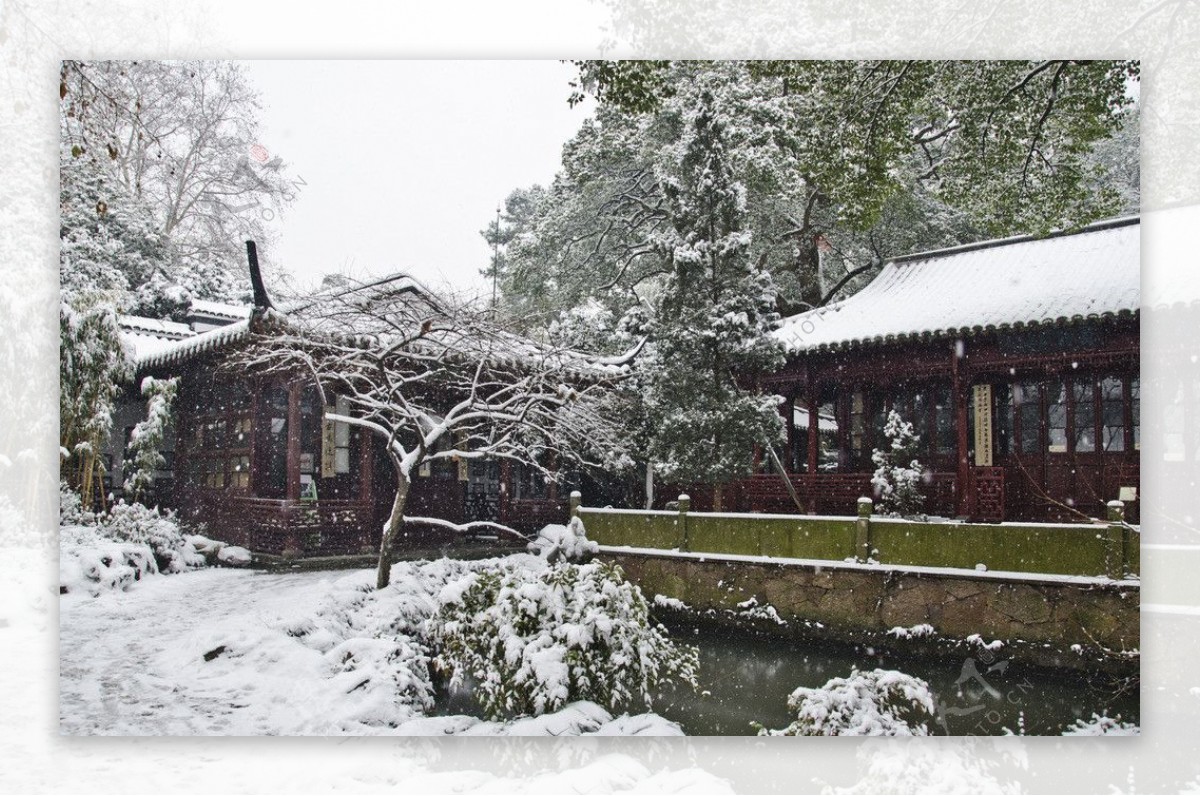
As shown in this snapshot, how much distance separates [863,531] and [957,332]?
127 centimetres

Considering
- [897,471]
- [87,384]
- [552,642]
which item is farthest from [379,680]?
[897,471]

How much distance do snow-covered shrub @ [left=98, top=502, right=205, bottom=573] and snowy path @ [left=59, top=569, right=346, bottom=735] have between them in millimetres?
118

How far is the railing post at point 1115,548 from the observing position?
374 centimetres

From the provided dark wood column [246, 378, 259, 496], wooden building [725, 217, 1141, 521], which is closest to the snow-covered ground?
dark wood column [246, 378, 259, 496]

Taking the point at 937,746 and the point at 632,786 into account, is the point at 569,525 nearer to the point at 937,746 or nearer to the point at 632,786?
the point at 632,786

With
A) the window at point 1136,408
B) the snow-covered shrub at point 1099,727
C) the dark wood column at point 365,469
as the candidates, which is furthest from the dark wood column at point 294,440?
the window at point 1136,408

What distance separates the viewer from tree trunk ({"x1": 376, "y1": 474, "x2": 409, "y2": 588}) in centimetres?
418

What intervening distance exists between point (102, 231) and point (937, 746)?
483 cm

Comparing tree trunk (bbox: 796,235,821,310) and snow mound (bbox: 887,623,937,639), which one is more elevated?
tree trunk (bbox: 796,235,821,310)

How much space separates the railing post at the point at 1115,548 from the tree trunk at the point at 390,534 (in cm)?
340

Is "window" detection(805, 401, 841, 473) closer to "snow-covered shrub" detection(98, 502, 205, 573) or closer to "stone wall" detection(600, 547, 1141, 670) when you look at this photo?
"stone wall" detection(600, 547, 1141, 670)

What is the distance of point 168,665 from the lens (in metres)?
3.84

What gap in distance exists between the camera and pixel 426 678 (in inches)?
154

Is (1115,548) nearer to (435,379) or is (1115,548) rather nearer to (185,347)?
(435,379)
